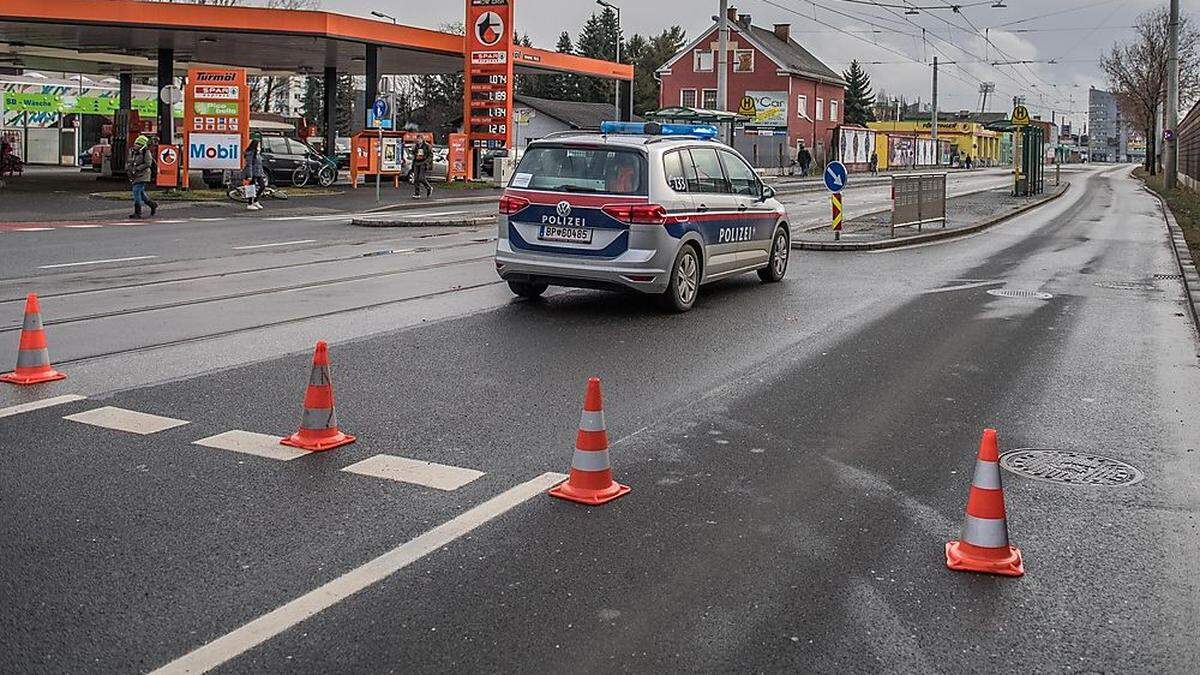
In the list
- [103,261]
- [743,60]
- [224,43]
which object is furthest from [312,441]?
[743,60]

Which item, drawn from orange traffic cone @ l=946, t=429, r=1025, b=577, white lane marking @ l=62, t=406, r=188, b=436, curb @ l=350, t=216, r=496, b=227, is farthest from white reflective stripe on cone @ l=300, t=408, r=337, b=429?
curb @ l=350, t=216, r=496, b=227

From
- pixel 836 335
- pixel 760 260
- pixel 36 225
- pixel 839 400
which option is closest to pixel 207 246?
pixel 36 225

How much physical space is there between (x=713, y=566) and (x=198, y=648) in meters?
2.01

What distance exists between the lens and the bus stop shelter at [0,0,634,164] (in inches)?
1341

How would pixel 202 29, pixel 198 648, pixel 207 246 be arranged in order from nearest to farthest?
pixel 198 648, pixel 207 246, pixel 202 29

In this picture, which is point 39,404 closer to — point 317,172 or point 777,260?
point 777,260

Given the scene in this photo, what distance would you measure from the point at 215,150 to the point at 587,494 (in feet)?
92.5

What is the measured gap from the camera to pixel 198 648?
4094mm

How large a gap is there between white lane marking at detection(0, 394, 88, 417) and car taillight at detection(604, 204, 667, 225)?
5.50 metres

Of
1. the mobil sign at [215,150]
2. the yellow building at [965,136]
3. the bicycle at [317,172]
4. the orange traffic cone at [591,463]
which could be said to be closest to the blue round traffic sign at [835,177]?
the orange traffic cone at [591,463]

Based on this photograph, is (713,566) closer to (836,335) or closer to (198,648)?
(198,648)

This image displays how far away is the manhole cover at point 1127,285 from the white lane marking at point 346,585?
38.0ft

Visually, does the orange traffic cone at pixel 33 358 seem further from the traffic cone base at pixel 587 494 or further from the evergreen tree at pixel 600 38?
the evergreen tree at pixel 600 38

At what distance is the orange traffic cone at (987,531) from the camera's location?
504 cm
